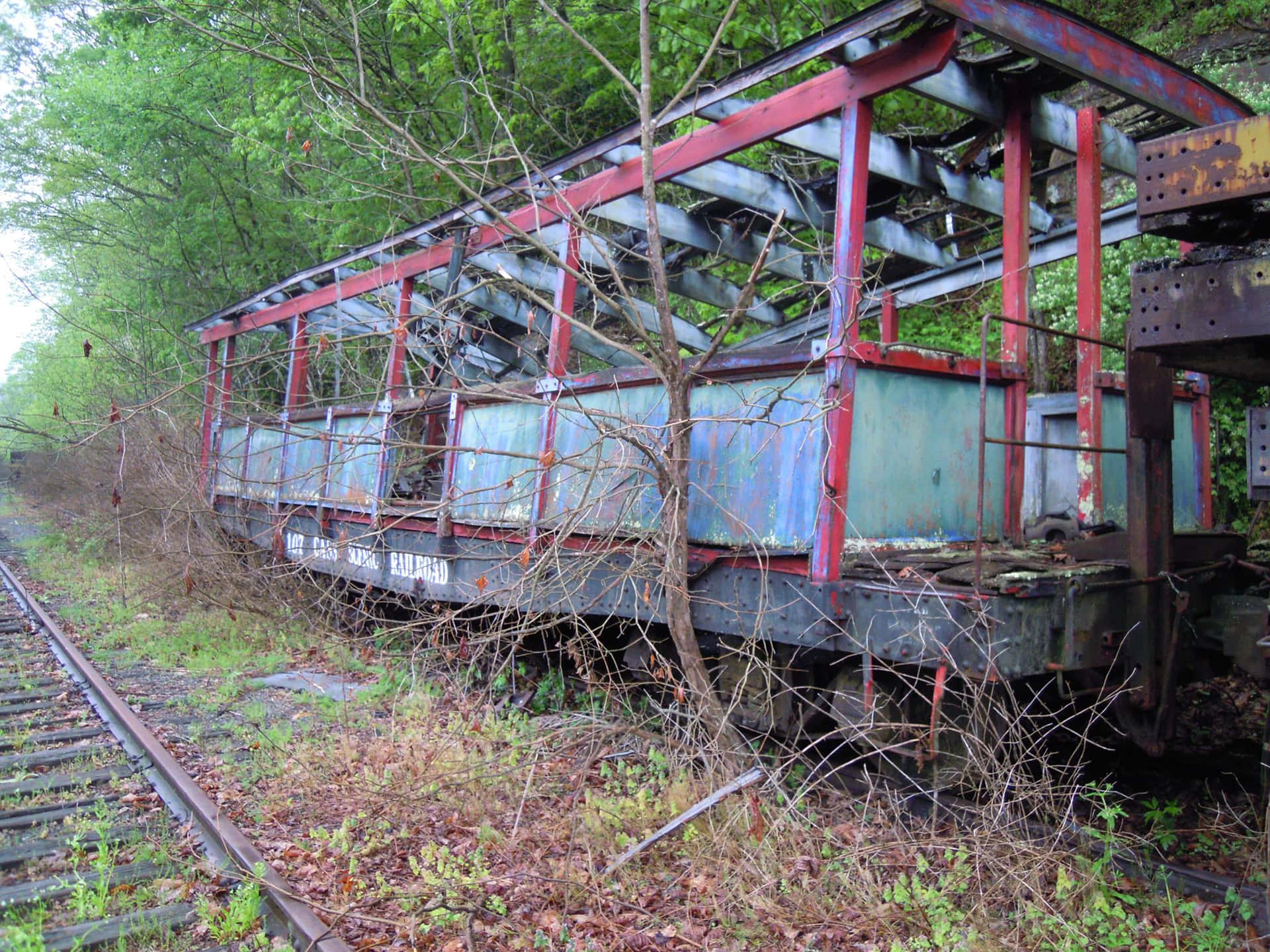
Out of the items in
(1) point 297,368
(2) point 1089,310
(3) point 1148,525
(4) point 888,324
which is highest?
(1) point 297,368

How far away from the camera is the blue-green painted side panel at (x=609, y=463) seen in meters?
4.70

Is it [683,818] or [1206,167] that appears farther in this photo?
[683,818]

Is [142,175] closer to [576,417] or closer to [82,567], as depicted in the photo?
[82,567]

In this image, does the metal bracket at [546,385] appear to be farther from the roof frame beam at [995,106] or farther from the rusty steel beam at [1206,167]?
the rusty steel beam at [1206,167]

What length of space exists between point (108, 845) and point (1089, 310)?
5780 millimetres

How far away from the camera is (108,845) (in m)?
4.57

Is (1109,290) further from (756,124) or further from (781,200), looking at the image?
(756,124)

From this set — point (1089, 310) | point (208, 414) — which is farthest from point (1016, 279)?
point (208, 414)

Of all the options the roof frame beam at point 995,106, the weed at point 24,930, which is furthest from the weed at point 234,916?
the roof frame beam at point 995,106

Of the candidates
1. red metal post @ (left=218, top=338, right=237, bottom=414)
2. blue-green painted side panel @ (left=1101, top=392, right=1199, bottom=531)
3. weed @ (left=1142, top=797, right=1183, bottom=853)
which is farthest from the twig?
red metal post @ (left=218, top=338, right=237, bottom=414)

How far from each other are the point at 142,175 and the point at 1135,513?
21.2 meters

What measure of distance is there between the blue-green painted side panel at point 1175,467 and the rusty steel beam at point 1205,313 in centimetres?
207

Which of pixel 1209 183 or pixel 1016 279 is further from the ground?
pixel 1016 279

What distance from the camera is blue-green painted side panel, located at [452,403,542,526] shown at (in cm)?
689
